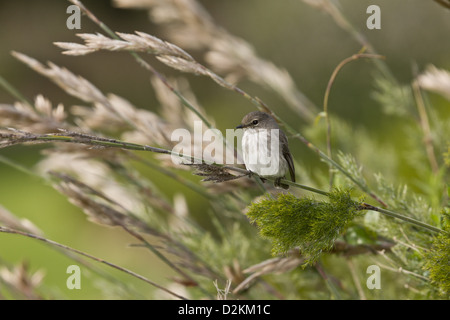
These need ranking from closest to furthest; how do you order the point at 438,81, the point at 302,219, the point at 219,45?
1. the point at 302,219
2. the point at 438,81
3. the point at 219,45

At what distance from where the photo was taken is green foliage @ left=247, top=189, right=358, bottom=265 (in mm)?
543

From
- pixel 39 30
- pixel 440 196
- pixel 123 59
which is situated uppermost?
pixel 39 30

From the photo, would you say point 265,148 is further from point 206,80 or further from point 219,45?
point 206,80

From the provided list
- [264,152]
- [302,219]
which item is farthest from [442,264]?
[264,152]

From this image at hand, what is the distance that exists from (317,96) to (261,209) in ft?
8.59

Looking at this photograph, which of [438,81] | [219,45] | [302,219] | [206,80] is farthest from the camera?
[206,80]

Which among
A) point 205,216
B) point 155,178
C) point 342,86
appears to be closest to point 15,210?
point 155,178

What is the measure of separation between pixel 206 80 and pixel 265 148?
132 inches

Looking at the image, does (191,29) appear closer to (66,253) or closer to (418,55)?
(66,253)

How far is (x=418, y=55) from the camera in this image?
3.28 m

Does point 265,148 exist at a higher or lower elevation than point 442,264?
higher

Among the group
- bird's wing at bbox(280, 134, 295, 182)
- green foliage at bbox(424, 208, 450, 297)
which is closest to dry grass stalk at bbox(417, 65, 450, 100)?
bird's wing at bbox(280, 134, 295, 182)

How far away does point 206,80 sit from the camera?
167 inches

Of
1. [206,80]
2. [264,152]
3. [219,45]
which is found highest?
[206,80]
